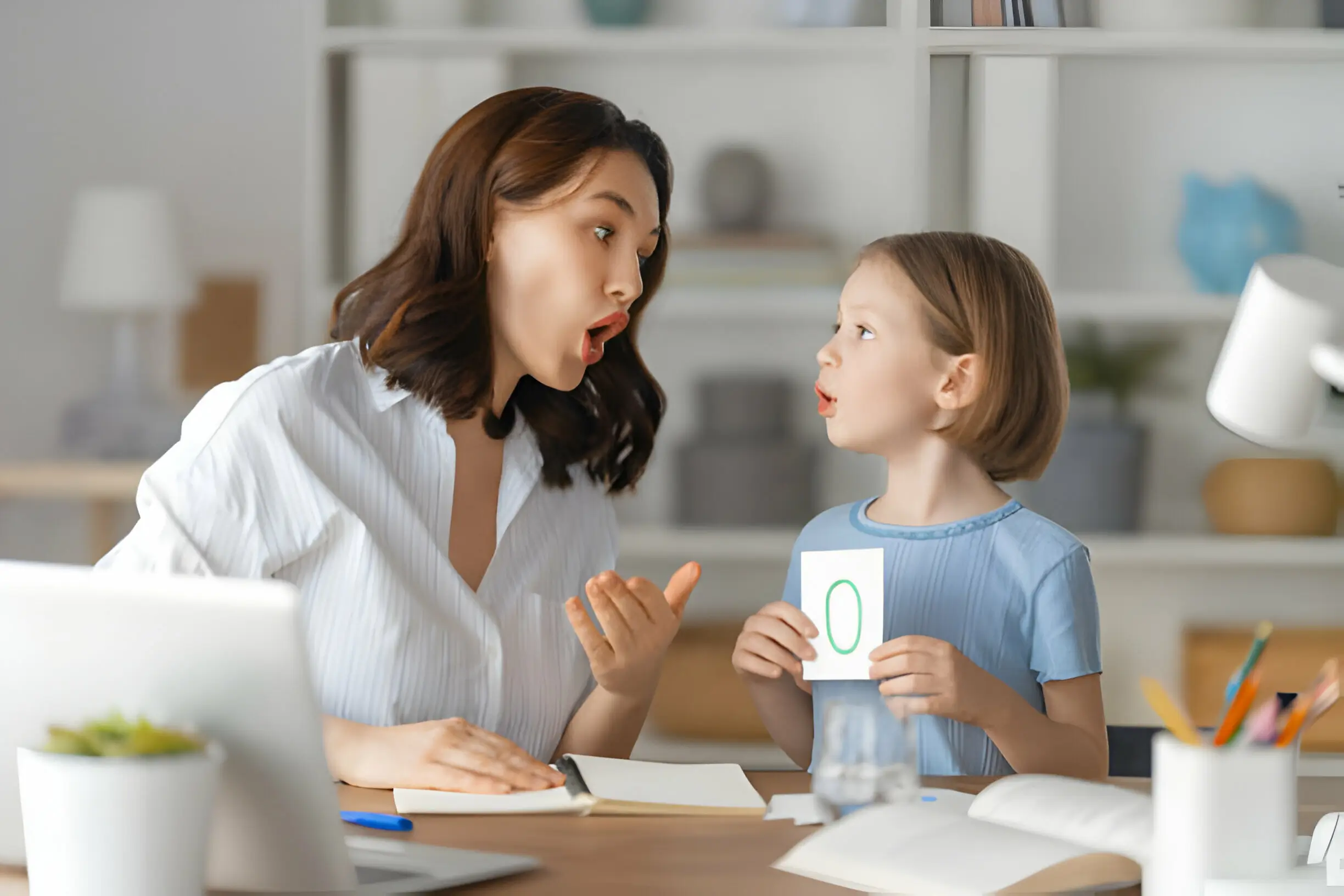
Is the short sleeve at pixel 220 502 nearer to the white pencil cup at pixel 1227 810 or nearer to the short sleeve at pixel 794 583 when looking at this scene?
the short sleeve at pixel 794 583

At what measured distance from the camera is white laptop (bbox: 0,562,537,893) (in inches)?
27.7

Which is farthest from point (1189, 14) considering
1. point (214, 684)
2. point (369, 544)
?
point (214, 684)

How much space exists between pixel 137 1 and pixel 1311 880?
116 inches

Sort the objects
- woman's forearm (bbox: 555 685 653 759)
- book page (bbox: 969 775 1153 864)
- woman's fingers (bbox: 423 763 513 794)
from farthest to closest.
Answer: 1. woman's forearm (bbox: 555 685 653 759)
2. woman's fingers (bbox: 423 763 513 794)
3. book page (bbox: 969 775 1153 864)

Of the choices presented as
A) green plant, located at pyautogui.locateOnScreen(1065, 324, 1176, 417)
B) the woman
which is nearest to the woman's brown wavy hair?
the woman

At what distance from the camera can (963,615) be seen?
4.56 ft

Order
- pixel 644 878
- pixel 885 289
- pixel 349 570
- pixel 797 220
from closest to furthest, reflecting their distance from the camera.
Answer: pixel 644 878, pixel 349 570, pixel 885 289, pixel 797 220

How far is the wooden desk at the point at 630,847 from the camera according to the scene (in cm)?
82

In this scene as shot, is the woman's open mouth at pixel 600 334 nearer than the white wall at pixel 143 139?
Yes

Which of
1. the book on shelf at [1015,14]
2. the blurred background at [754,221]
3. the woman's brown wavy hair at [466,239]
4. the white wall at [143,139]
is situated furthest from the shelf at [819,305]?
the woman's brown wavy hair at [466,239]

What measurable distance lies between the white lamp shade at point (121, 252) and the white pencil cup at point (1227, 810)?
253 centimetres

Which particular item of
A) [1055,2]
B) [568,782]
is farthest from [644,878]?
[1055,2]

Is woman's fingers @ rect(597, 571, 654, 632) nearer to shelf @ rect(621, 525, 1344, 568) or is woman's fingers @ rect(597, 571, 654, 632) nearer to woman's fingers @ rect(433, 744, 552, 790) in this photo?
woman's fingers @ rect(433, 744, 552, 790)

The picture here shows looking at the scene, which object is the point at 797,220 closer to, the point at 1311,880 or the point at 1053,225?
the point at 1053,225
